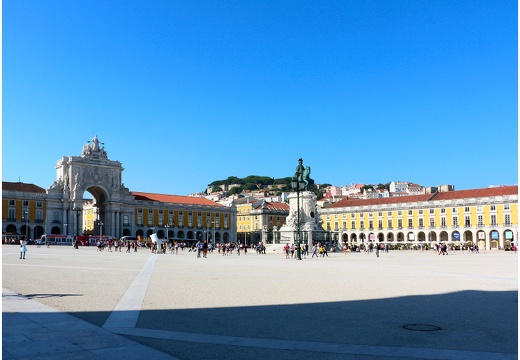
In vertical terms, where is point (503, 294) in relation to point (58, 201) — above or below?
below

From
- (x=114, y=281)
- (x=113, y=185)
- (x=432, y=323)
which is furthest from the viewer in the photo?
(x=113, y=185)

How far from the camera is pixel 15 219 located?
276ft

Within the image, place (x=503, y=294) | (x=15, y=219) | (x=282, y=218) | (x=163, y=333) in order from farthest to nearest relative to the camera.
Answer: (x=282, y=218) < (x=15, y=219) < (x=503, y=294) < (x=163, y=333)

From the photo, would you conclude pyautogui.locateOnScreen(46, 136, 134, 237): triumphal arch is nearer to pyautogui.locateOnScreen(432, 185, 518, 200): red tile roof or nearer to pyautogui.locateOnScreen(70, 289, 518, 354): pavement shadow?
pyautogui.locateOnScreen(432, 185, 518, 200): red tile roof

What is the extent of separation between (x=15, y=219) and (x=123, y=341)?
280 ft

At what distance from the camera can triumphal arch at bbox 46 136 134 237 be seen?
89000 mm

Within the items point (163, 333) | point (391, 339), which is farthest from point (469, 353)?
point (163, 333)

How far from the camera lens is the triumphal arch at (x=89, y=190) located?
8900cm

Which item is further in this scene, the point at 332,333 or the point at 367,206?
the point at 367,206

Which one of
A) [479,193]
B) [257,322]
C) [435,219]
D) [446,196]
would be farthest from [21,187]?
[257,322]

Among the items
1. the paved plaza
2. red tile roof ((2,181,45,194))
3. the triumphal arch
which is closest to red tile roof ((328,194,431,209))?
the triumphal arch

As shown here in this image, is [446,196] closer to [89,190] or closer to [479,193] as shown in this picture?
[479,193]

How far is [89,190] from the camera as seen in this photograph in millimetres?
97375

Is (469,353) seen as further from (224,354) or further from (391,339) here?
(224,354)
